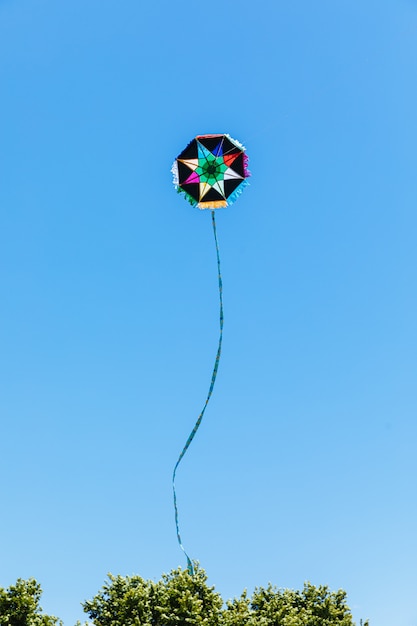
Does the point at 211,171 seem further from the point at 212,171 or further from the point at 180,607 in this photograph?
the point at 180,607

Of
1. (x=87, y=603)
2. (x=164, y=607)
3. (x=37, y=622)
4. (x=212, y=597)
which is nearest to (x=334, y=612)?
(x=212, y=597)

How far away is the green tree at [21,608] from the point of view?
16531 millimetres

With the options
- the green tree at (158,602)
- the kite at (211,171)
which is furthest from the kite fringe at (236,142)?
the green tree at (158,602)

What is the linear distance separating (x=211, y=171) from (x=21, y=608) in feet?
47.0

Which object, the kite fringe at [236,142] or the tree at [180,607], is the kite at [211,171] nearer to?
the kite fringe at [236,142]

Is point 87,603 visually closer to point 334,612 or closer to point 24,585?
point 24,585

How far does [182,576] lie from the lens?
683 inches

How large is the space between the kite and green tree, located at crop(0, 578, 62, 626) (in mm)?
13035

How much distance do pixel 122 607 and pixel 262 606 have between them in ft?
17.9

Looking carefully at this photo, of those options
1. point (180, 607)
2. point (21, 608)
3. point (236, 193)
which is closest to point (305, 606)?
point (180, 607)

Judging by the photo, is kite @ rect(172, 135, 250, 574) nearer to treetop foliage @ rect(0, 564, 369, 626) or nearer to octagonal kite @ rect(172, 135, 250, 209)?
octagonal kite @ rect(172, 135, 250, 209)

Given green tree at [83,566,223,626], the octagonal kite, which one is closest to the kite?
the octagonal kite

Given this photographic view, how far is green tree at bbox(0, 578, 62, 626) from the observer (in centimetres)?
1653

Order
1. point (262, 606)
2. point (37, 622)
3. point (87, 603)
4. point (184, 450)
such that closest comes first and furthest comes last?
1. point (184, 450)
2. point (37, 622)
3. point (87, 603)
4. point (262, 606)
